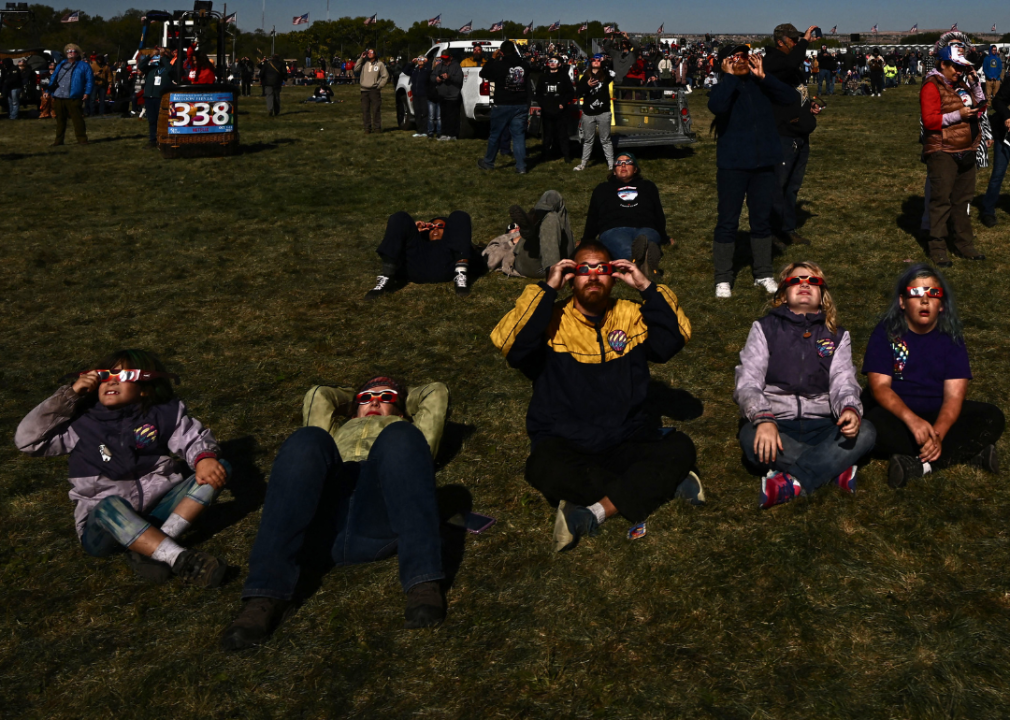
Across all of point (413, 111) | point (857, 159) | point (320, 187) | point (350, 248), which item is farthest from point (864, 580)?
point (413, 111)

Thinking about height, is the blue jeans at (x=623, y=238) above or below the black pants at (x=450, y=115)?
below

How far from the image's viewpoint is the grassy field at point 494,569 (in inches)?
139

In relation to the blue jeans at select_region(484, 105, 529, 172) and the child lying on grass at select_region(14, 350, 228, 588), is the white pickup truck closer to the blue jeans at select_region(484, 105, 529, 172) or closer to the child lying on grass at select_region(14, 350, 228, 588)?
the blue jeans at select_region(484, 105, 529, 172)

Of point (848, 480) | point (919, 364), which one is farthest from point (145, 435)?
point (919, 364)

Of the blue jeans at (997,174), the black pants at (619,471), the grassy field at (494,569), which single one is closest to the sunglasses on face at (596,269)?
the black pants at (619,471)

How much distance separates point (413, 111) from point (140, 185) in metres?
7.78

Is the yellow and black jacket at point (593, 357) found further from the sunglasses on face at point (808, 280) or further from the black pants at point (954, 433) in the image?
the black pants at point (954, 433)

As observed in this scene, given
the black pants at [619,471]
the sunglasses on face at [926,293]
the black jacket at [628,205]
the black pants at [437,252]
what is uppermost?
the black jacket at [628,205]

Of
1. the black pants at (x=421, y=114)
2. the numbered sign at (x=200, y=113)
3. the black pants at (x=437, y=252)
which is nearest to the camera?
the black pants at (x=437, y=252)

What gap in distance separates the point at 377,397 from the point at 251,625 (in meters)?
1.61

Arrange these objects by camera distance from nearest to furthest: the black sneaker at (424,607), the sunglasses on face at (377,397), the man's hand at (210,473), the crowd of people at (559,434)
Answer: the black sneaker at (424,607), the crowd of people at (559,434), the man's hand at (210,473), the sunglasses on face at (377,397)

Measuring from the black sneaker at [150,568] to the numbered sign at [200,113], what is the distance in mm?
14563

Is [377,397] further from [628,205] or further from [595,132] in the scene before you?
[595,132]

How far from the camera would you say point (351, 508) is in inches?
170
